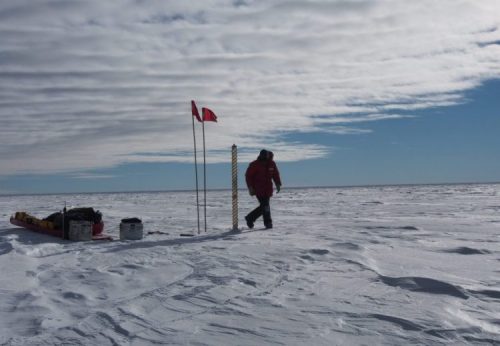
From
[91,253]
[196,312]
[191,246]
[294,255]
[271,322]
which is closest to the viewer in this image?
[271,322]

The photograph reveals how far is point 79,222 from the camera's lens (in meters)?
8.66

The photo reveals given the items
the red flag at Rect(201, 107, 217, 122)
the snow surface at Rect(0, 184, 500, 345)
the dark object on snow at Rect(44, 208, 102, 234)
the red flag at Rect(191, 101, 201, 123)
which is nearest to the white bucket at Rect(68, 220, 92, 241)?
Result: the dark object on snow at Rect(44, 208, 102, 234)

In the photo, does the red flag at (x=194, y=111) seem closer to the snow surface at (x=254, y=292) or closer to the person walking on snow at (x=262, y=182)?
the person walking on snow at (x=262, y=182)

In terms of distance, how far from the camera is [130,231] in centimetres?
857

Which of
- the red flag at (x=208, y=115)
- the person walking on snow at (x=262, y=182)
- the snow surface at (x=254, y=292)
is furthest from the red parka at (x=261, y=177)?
the snow surface at (x=254, y=292)

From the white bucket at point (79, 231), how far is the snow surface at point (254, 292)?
793 millimetres

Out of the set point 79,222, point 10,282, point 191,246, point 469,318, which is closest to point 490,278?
point 469,318

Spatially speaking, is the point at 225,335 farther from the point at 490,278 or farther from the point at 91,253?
the point at 91,253

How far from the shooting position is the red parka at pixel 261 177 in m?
10.3

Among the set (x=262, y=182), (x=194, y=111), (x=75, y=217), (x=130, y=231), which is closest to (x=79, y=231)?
(x=75, y=217)

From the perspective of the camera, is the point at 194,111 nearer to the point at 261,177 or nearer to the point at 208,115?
the point at 208,115

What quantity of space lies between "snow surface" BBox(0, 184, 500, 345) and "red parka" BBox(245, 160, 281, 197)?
8.38 feet

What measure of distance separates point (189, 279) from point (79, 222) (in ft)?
14.3

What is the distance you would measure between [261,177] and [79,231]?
3875 millimetres
